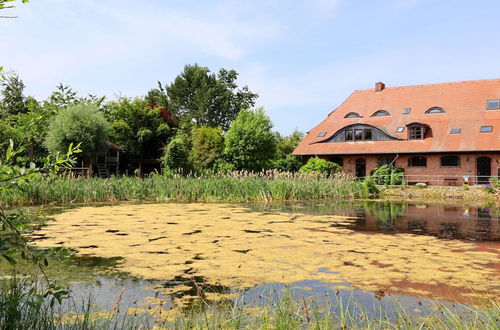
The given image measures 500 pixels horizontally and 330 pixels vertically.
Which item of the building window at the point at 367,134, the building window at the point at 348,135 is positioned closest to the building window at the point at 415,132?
the building window at the point at 367,134

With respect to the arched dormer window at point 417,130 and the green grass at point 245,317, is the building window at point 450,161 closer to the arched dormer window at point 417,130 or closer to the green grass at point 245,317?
the arched dormer window at point 417,130

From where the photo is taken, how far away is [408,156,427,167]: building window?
28.1 metres

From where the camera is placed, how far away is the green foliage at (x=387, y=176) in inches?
965

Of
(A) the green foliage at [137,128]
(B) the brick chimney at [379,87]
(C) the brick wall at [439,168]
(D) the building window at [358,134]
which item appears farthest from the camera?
(A) the green foliage at [137,128]

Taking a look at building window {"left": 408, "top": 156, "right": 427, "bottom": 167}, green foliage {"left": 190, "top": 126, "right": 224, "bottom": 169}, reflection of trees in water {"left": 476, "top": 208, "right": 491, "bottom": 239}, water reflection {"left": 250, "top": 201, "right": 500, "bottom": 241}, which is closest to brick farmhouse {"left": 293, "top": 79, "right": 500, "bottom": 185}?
building window {"left": 408, "top": 156, "right": 427, "bottom": 167}

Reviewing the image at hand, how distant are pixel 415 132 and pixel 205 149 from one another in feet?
53.6

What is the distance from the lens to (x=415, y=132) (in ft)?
94.1

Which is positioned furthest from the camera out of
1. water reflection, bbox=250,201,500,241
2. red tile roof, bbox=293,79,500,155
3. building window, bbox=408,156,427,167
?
building window, bbox=408,156,427,167

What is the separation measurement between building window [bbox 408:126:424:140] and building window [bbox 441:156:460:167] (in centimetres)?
200

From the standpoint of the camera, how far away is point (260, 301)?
4.61 meters

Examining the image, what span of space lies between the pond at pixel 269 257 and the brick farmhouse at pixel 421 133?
52.8ft

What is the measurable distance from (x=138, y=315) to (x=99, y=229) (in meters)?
5.74

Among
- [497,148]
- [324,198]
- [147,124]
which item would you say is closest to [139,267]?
[324,198]

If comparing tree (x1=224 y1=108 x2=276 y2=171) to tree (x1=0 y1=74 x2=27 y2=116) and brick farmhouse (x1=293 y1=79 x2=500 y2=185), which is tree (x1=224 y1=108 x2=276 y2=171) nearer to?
brick farmhouse (x1=293 y1=79 x2=500 y2=185)
